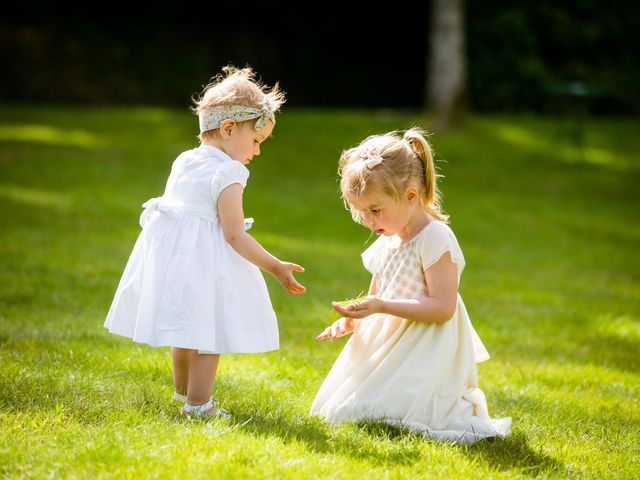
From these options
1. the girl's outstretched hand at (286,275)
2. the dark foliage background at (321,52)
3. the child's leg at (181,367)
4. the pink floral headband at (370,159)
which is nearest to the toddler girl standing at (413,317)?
the pink floral headband at (370,159)

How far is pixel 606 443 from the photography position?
12.1 ft

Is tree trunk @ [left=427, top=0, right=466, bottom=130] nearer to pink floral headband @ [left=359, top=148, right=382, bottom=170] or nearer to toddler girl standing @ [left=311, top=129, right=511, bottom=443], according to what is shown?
toddler girl standing @ [left=311, top=129, right=511, bottom=443]

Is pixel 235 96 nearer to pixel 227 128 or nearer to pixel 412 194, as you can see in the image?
pixel 227 128

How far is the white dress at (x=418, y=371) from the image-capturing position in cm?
357

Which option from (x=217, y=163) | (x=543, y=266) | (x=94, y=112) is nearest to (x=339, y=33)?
(x=94, y=112)

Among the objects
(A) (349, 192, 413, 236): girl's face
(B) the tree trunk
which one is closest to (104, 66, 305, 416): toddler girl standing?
(A) (349, 192, 413, 236): girl's face

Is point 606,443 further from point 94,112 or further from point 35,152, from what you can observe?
point 94,112

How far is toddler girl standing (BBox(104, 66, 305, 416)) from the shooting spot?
11.3 feet

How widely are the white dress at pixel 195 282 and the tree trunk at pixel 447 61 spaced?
13.4 m

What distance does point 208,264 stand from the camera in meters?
3.50

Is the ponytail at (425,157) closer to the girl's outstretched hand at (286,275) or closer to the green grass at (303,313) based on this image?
the girl's outstretched hand at (286,275)

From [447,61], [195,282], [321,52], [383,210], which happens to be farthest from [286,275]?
[321,52]

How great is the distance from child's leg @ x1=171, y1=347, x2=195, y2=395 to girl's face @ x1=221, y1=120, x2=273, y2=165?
2.92 feet

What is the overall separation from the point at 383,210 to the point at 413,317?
1.52ft
